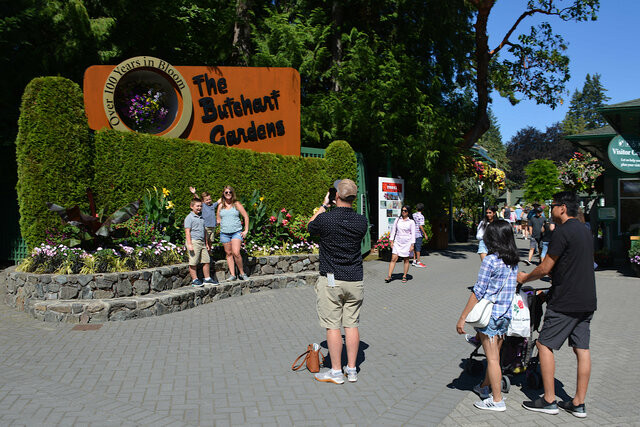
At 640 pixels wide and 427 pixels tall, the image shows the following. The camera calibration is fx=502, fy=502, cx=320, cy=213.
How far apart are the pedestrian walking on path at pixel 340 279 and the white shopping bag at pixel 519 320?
1.47 metres

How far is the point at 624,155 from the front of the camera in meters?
13.8

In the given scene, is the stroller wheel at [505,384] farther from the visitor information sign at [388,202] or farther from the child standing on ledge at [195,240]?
the visitor information sign at [388,202]

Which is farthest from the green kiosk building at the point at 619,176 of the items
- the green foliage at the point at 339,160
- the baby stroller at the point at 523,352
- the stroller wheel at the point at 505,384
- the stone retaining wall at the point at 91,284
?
the stone retaining wall at the point at 91,284

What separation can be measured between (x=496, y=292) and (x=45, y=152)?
787 cm

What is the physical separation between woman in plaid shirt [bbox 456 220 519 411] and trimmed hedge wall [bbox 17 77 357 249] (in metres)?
7.53

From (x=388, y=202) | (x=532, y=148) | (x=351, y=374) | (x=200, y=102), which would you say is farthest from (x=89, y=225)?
(x=532, y=148)

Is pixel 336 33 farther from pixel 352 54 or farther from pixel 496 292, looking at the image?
pixel 496 292

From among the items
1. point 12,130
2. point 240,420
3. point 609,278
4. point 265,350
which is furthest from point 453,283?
point 12,130

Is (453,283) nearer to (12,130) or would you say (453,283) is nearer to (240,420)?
(240,420)

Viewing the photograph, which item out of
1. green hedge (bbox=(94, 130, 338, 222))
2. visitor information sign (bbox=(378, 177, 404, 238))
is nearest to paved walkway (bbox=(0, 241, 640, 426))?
green hedge (bbox=(94, 130, 338, 222))

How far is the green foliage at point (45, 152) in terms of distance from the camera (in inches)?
342

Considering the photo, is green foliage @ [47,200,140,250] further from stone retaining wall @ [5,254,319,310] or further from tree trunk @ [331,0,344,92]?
tree trunk @ [331,0,344,92]

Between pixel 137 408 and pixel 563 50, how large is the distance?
20066 millimetres

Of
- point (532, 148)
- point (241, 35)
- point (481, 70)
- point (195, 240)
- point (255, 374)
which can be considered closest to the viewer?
point (255, 374)
